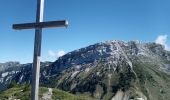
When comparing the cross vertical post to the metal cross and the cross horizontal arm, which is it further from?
the cross horizontal arm

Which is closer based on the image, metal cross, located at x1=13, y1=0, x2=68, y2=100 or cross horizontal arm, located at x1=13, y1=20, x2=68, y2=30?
metal cross, located at x1=13, y1=0, x2=68, y2=100

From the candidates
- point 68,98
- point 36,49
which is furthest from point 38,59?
point 68,98

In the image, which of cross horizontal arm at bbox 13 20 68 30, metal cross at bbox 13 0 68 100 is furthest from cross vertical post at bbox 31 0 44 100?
cross horizontal arm at bbox 13 20 68 30

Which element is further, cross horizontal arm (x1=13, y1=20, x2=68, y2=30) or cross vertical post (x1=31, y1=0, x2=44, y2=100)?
cross horizontal arm (x1=13, y1=20, x2=68, y2=30)

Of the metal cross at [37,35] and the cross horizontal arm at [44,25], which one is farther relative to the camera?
the cross horizontal arm at [44,25]

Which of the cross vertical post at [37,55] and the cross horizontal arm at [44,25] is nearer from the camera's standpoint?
the cross vertical post at [37,55]

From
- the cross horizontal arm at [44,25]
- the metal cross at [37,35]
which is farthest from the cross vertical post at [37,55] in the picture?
the cross horizontal arm at [44,25]

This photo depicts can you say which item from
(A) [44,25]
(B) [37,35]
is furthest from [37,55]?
(A) [44,25]

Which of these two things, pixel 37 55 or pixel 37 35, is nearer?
pixel 37 55

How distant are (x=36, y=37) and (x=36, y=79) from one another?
1.13m

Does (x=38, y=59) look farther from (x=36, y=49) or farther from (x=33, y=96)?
(x=33, y=96)

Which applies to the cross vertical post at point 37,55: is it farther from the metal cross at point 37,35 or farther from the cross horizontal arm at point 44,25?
the cross horizontal arm at point 44,25

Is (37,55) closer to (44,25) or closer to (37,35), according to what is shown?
(37,35)

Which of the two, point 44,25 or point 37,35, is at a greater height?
point 44,25
